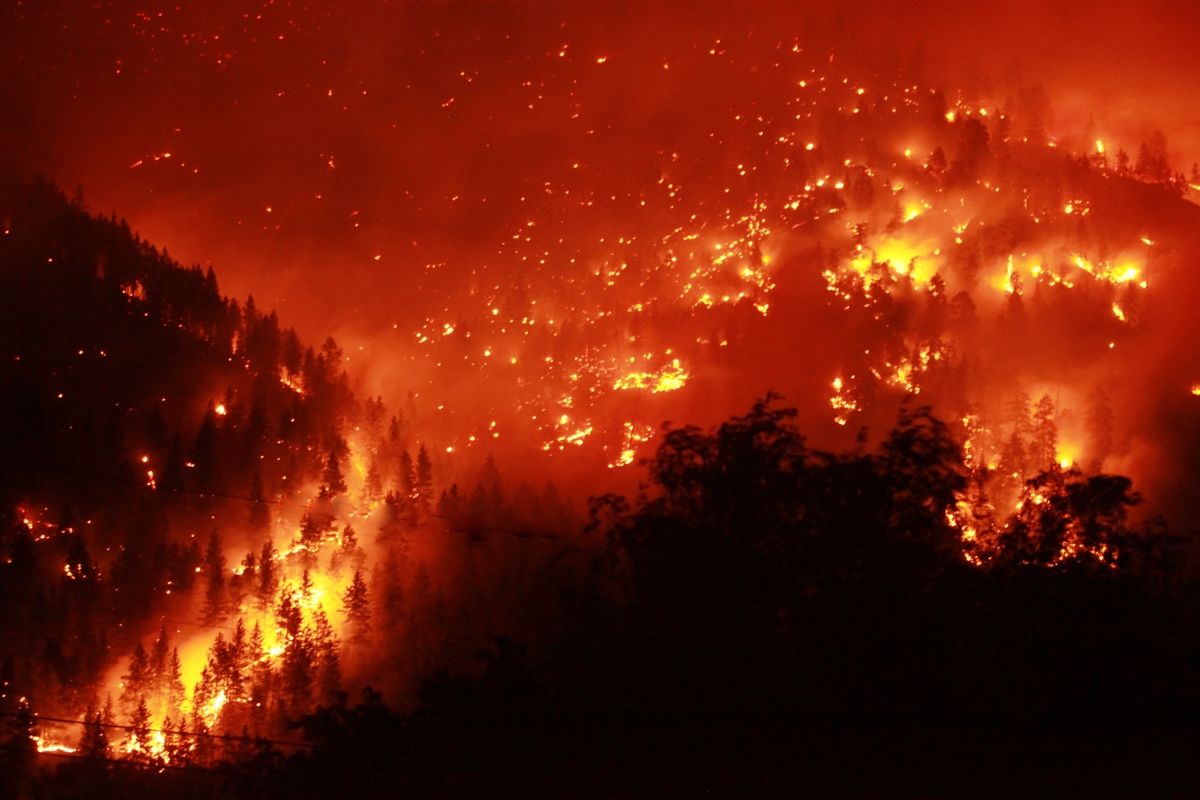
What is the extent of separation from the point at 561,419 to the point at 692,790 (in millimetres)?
104032

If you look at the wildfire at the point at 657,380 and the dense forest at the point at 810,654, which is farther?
the wildfire at the point at 657,380

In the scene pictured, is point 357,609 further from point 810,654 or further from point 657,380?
point 810,654

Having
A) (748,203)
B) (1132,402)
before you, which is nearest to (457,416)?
(748,203)

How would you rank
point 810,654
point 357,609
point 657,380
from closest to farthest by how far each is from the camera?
point 810,654 → point 357,609 → point 657,380

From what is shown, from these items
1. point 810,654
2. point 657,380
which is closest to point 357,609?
point 657,380

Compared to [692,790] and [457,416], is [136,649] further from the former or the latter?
[692,790]

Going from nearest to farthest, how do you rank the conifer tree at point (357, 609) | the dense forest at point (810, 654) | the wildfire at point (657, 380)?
the dense forest at point (810, 654)
the conifer tree at point (357, 609)
the wildfire at point (657, 380)

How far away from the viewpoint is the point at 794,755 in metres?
12.4

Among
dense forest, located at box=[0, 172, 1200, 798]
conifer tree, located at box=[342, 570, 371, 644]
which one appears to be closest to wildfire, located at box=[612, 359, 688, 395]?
conifer tree, located at box=[342, 570, 371, 644]

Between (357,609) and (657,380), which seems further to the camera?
(657,380)

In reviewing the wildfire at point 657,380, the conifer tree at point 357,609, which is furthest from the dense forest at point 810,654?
the wildfire at point 657,380

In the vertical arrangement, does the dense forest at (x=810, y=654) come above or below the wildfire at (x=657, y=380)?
below

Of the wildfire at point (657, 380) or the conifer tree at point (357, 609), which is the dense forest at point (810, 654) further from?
the wildfire at point (657, 380)

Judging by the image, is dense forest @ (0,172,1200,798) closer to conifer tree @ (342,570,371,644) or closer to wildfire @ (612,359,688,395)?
conifer tree @ (342,570,371,644)
